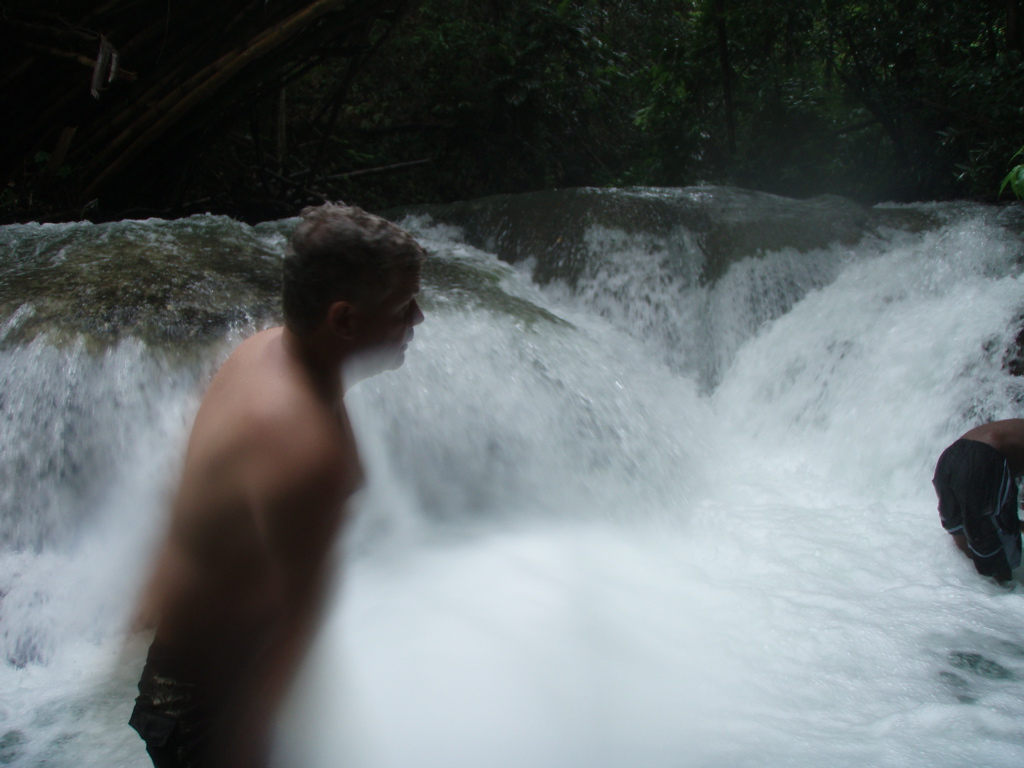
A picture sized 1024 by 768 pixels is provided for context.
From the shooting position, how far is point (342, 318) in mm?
1245

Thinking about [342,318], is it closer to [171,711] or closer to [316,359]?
[316,359]

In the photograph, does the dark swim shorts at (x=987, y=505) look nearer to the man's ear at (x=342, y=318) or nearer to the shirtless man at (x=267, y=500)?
the shirtless man at (x=267, y=500)

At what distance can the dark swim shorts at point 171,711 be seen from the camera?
118 centimetres

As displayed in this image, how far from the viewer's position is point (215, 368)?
295 centimetres

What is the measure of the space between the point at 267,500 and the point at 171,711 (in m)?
0.42

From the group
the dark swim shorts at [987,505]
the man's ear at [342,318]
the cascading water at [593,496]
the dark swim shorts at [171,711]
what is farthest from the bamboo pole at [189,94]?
the dark swim shorts at [987,505]

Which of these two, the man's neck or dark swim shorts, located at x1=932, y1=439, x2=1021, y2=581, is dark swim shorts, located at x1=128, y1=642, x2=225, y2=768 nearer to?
the man's neck

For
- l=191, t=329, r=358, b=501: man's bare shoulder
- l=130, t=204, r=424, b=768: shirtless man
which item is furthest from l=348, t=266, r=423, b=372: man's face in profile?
l=191, t=329, r=358, b=501: man's bare shoulder

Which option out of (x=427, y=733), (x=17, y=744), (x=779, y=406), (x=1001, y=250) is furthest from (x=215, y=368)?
(x=1001, y=250)

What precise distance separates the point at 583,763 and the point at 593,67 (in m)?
8.39

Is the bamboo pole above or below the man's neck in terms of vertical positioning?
above

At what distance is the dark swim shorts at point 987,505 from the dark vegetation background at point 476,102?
4064 mm

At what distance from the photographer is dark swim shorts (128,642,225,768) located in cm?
118

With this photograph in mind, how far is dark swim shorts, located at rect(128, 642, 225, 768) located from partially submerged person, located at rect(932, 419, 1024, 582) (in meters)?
2.75
